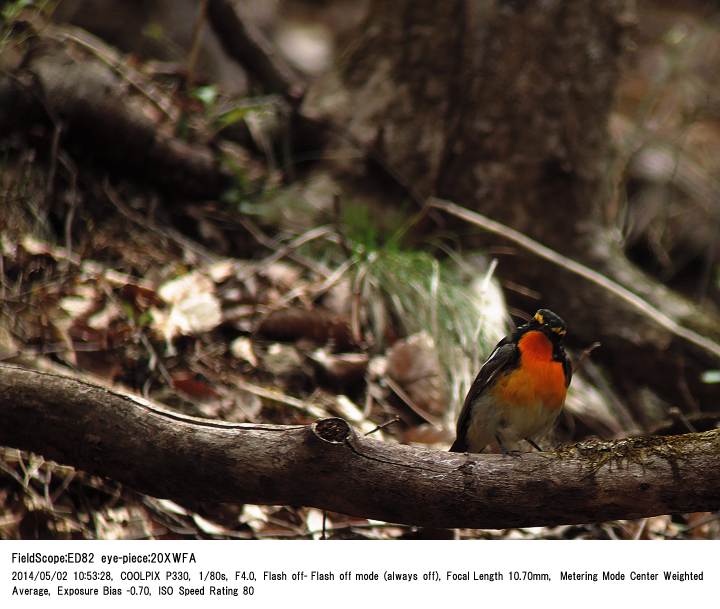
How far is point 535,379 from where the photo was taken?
2.87m

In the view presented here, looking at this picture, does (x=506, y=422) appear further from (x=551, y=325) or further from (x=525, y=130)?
(x=525, y=130)

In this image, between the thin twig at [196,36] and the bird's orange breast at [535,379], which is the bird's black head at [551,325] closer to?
the bird's orange breast at [535,379]

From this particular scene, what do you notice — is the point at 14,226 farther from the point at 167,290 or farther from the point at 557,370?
the point at 557,370

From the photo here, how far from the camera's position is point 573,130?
4852mm

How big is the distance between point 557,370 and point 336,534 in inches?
41.6

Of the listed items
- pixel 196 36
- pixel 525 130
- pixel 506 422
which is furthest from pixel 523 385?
pixel 196 36

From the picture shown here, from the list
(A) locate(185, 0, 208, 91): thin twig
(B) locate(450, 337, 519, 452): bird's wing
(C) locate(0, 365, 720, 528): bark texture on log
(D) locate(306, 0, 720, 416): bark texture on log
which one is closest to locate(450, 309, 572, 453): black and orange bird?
(B) locate(450, 337, 519, 452): bird's wing

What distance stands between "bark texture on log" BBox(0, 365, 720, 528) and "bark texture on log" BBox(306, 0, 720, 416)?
248 centimetres

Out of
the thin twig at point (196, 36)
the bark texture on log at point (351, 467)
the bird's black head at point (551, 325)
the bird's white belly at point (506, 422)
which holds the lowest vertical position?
the bird's white belly at point (506, 422)

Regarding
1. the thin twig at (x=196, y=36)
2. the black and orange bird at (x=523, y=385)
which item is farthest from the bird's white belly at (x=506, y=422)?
the thin twig at (x=196, y=36)

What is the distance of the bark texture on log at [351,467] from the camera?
6.91 feet

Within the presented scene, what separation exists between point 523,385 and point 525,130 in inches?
91.1

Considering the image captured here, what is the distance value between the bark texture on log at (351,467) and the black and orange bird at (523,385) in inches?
26.2
